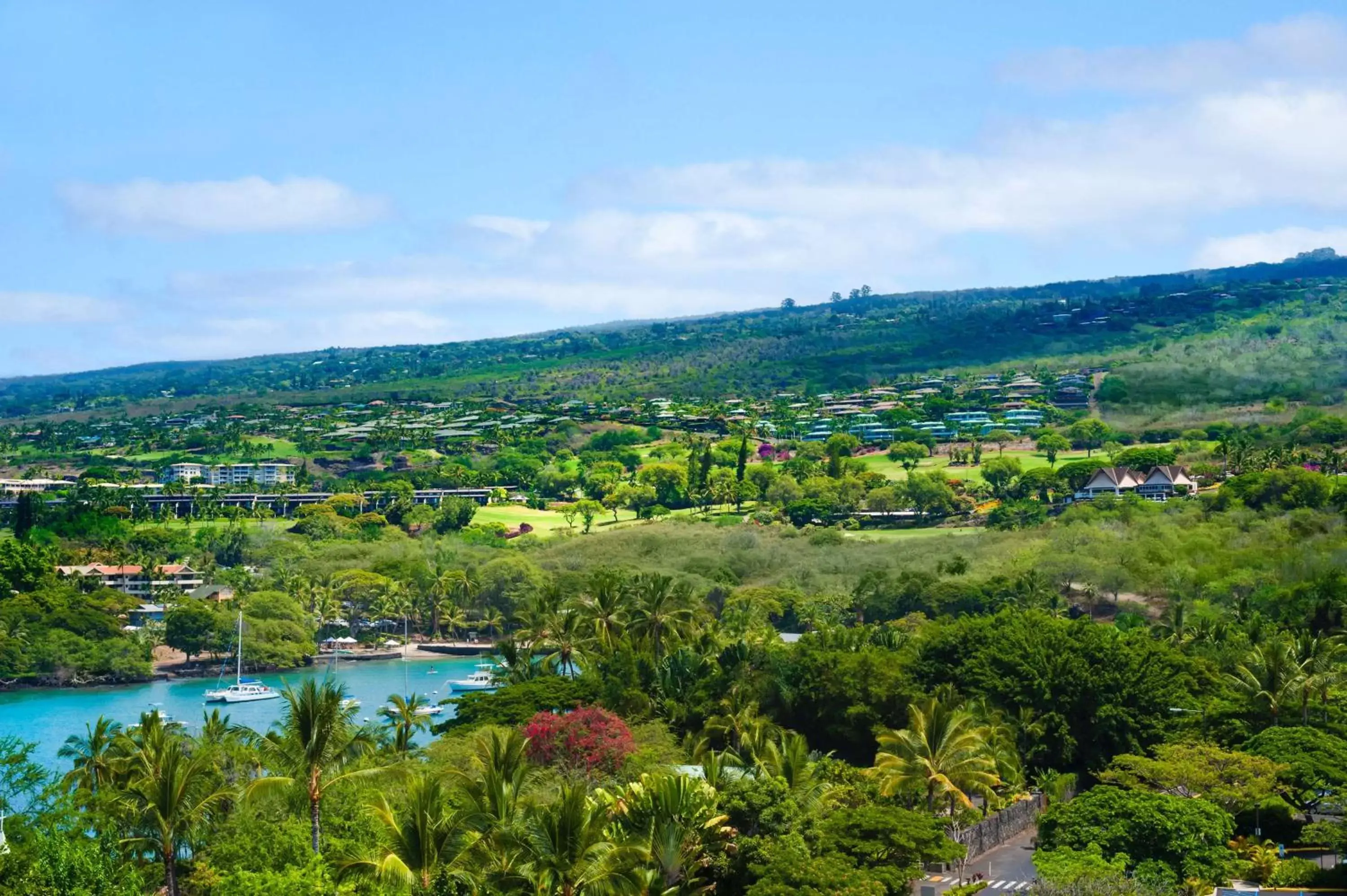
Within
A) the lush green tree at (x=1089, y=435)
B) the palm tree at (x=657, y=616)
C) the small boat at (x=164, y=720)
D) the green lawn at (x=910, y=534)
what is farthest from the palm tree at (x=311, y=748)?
the lush green tree at (x=1089, y=435)

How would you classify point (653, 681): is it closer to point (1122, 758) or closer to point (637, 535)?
point (1122, 758)

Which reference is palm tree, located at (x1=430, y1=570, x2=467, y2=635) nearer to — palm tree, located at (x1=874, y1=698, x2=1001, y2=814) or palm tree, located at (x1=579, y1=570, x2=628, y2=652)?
palm tree, located at (x1=579, y1=570, x2=628, y2=652)

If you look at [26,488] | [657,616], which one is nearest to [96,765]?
[657,616]

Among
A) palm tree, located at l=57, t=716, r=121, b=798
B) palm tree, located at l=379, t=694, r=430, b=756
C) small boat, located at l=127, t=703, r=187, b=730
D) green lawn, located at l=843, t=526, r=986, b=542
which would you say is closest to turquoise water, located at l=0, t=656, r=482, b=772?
small boat, located at l=127, t=703, r=187, b=730

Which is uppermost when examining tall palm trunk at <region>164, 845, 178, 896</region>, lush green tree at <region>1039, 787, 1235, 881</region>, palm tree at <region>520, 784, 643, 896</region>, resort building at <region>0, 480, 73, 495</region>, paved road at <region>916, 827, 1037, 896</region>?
palm tree at <region>520, 784, 643, 896</region>

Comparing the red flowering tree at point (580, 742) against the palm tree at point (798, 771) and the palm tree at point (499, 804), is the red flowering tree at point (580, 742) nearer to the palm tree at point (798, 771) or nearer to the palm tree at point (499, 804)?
the palm tree at point (798, 771)

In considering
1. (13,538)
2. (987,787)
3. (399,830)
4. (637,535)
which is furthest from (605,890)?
(13,538)
